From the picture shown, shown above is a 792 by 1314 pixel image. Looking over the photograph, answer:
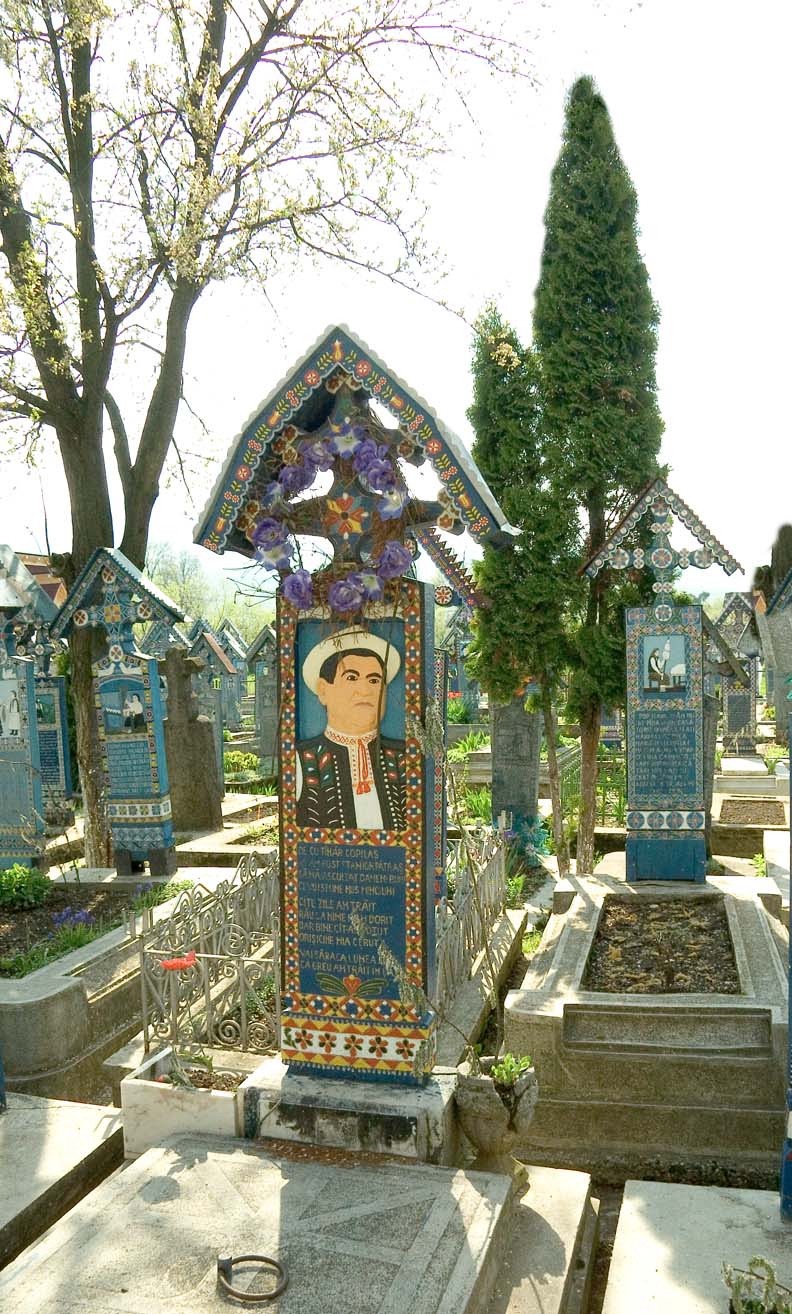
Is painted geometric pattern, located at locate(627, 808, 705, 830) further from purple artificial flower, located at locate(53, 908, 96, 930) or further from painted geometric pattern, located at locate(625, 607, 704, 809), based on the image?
purple artificial flower, located at locate(53, 908, 96, 930)

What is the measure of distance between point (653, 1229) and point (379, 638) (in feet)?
9.86

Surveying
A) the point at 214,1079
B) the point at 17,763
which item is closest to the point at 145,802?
the point at 17,763

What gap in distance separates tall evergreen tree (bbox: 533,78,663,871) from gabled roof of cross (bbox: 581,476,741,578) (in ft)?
2.18

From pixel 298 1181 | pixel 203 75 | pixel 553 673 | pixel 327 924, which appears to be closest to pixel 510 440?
pixel 553 673

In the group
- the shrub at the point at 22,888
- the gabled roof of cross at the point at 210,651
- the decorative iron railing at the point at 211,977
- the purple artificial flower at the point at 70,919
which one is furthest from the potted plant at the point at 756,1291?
the gabled roof of cross at the point at 210,651

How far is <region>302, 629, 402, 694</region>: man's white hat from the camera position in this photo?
5.19 meters

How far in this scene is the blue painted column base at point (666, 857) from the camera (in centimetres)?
1031

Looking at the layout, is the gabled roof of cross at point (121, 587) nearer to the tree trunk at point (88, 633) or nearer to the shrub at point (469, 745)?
the tree trunk at point (88, 633)

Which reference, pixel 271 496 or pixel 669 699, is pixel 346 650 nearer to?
pixel 271 496

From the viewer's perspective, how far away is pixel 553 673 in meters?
11.8

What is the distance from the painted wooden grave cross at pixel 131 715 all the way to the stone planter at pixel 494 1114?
20.0ft

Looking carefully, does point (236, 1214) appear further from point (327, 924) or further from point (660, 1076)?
point (660, 1076)

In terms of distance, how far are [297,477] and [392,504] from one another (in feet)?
1.99

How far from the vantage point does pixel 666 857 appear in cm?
1039
